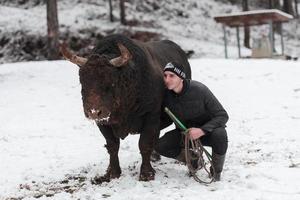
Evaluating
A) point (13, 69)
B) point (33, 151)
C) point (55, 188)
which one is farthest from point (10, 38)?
point (55, 188)

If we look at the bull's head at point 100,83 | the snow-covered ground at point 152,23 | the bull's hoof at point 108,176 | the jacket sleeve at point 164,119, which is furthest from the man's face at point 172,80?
the snow-covered ground at point 152,23

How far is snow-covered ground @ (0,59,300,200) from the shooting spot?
5.34 meters

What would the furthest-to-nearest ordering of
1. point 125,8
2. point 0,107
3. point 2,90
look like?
1. point 125,8
2. point 2,90
3. point 0,107

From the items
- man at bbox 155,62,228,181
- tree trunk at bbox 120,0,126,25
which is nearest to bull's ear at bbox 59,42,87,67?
man at bbox 155,62,228,181

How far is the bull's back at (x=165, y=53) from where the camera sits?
6.62 meters

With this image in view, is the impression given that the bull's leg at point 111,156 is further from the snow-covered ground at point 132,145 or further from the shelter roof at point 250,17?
the shelter roof at point 250,17

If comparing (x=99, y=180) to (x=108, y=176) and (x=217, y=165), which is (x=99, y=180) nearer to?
(x=108, y=176)

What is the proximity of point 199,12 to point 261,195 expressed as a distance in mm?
27119

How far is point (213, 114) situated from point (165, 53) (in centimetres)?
186

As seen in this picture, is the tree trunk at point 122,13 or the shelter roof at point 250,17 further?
the tree trunk at point 122,13

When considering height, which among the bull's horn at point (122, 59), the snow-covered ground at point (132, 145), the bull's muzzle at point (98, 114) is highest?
the bull's horn at point (122, 59)

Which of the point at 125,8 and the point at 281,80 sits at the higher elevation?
the point at 125,8

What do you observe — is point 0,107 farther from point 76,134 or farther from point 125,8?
point 125,8

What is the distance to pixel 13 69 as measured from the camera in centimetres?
1631
